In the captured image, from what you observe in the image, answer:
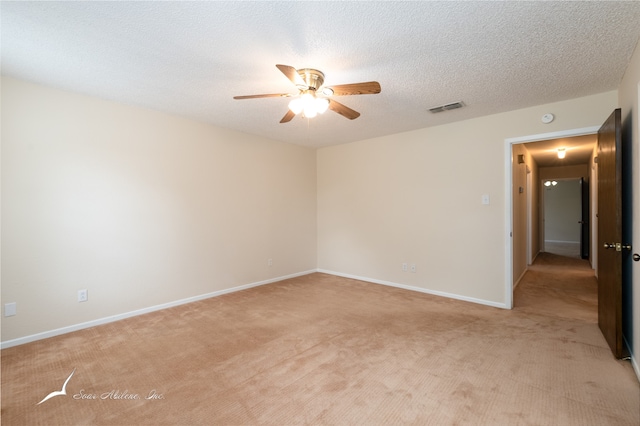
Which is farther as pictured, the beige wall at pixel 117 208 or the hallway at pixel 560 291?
the hallway at pixel 560 291

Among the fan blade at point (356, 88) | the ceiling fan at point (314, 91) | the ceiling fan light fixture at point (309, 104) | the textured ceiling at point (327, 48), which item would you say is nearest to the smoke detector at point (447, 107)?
the textured ceiling at point (327, 48)

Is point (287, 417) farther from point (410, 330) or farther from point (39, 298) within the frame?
point (39, 298)

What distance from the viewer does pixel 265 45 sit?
215cm

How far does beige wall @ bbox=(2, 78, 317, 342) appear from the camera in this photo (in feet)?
9.14

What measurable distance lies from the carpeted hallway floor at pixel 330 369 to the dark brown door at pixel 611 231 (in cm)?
23

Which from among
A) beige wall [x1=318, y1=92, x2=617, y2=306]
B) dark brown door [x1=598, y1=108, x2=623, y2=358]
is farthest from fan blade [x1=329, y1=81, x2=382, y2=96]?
beige wall [x1=318, y1=92, x2=617, y2=306]

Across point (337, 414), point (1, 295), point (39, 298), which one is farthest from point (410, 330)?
point (1, 295)

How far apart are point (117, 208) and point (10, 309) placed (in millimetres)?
1274

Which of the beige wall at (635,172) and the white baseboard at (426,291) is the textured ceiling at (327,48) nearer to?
the beige wall at (635,172)

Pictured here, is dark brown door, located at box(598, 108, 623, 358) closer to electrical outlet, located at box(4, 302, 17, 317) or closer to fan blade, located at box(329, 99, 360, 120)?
fan blade, located at box(329, 99, 360, 120)

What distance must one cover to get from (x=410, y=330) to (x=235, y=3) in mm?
3118

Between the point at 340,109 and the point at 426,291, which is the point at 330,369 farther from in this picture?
the point at 426,291

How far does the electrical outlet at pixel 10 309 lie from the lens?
270 cm

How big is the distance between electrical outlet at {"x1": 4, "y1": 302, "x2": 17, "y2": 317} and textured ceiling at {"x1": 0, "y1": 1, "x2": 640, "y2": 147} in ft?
6.97
